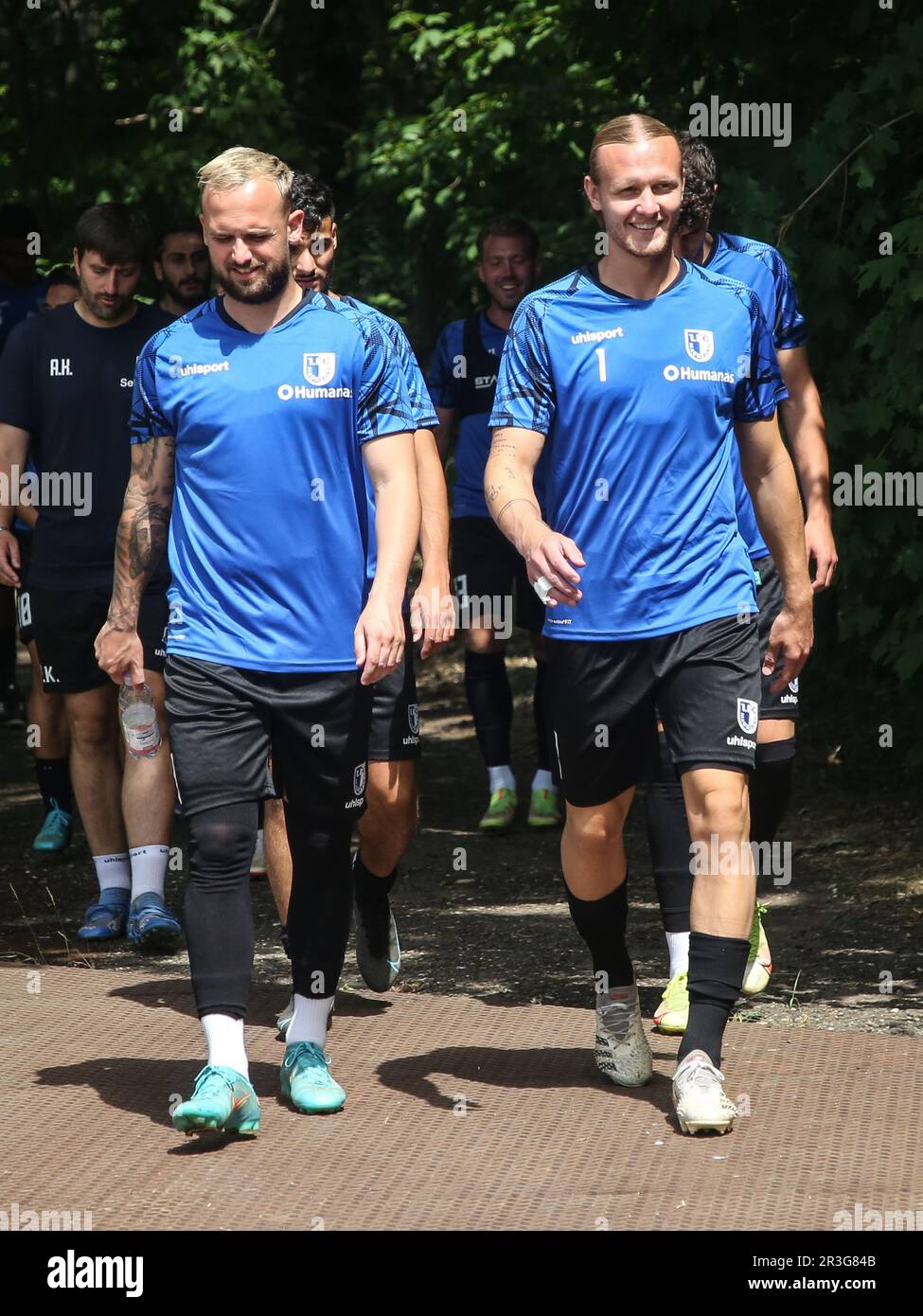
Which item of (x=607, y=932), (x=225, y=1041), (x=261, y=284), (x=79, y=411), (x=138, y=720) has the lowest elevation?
(x=225, y=1041)

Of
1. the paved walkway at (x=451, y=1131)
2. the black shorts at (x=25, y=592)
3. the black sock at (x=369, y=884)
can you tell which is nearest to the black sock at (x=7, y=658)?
the black shorts at (x=25, y=592)

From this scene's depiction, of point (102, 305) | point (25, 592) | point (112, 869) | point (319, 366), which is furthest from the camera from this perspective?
point (25, 592)

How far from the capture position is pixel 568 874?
4801 millimetres

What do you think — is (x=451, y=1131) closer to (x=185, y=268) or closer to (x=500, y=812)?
(x=185, y=268)

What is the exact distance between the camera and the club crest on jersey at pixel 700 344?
14.8ft

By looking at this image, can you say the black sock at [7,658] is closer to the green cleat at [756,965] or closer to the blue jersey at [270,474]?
the green cleat at [756,965]

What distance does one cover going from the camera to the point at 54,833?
8.18 meters

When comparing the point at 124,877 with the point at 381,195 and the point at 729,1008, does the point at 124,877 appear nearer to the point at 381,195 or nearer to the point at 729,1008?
the point at 729,1008

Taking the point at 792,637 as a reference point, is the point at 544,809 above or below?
below

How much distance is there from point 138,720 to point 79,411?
1064 mm

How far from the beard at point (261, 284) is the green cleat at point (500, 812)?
4.31 m

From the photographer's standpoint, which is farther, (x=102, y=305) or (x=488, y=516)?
(x=488, y=516)

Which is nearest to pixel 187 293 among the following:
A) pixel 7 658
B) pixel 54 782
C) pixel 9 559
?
pixel 9 559

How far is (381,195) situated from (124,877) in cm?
910
